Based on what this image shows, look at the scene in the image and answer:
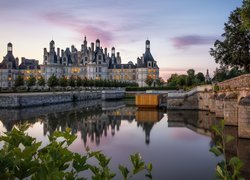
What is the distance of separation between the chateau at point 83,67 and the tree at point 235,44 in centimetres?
8402

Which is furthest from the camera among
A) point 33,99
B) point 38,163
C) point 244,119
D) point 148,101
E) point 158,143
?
point 33,99

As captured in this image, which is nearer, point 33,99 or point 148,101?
point 148,101

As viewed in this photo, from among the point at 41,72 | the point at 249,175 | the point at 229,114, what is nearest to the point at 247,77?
the point at 229,114

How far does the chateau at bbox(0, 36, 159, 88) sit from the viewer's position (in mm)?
119875

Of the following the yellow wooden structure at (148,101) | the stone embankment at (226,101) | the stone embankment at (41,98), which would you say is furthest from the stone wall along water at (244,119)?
the stone embankment at (41,98)

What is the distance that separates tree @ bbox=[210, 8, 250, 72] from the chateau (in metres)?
84.0

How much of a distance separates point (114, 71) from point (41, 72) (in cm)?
3099

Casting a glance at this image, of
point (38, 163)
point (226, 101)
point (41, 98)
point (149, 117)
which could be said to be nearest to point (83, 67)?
point (41, 98)

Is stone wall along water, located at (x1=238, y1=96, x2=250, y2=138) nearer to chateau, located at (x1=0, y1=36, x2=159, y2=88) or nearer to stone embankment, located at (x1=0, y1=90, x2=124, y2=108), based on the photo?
stone embankment, located at (x1=0, y1=90, x2=124, y2=108)

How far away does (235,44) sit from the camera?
3716cm

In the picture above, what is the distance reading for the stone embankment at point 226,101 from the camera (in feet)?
56.1

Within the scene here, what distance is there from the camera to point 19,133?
8.89 feet

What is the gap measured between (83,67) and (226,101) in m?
103

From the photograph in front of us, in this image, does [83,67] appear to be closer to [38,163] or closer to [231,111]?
[231,111]
